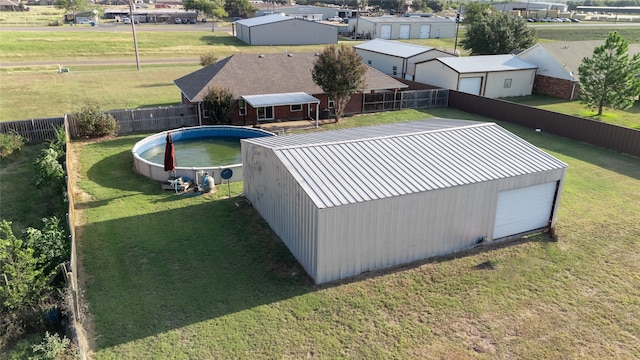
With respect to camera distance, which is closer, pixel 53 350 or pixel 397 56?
pixel 53 350

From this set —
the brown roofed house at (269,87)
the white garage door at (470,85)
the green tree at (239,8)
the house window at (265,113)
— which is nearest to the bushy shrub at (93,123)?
the brown roofed house at (269,87)

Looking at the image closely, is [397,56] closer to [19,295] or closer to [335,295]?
[335,295]

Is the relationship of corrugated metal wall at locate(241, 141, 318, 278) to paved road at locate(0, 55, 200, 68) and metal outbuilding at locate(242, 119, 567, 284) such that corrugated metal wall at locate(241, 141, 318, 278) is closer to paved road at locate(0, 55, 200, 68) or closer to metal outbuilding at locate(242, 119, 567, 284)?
metal outbuilding at locate(242, 119, 567, 284)

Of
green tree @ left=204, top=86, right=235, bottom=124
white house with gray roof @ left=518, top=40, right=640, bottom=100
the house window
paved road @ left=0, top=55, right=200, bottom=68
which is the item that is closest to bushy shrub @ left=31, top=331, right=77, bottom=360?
green tree @ left=204, top=86, right=235, bottom=124

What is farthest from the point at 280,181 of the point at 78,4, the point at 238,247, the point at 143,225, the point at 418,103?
the point at 78,4

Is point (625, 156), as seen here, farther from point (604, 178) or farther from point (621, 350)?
point (621, 350)

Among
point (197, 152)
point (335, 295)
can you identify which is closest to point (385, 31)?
point (197, 152)
